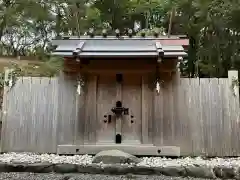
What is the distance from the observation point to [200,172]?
393cm

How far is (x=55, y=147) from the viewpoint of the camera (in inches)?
215

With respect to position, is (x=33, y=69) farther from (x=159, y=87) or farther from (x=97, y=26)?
(x=159, y=87)

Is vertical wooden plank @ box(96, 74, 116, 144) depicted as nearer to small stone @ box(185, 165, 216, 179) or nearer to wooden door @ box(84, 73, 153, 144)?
wooden door @ box(84, 73, 153, 144)

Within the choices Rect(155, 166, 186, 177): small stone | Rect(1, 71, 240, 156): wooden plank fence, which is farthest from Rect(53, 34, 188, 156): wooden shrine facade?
Rect(155, 166, 186, 177): small stone

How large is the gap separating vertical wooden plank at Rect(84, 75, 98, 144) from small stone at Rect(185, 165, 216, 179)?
2.06m

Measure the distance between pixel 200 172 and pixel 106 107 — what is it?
225 centimetres

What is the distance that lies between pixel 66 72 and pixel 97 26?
6520mm

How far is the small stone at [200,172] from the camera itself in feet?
12.8

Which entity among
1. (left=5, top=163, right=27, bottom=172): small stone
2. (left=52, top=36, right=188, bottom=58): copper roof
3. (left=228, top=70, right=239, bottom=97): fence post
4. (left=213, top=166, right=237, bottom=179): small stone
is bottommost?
(left=213, top=166, right=237, bottom=179): small stone

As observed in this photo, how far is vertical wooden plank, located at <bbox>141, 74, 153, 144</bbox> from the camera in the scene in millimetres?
5383

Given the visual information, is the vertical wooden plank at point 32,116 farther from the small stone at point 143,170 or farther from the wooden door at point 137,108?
the small stone at point 143,170

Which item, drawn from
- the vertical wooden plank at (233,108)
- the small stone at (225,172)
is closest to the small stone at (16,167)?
the small stone at (225,172)

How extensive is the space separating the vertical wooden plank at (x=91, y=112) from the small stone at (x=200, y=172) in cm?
206

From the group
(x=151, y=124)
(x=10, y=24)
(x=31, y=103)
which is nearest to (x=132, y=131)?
(x=151, y=124)
